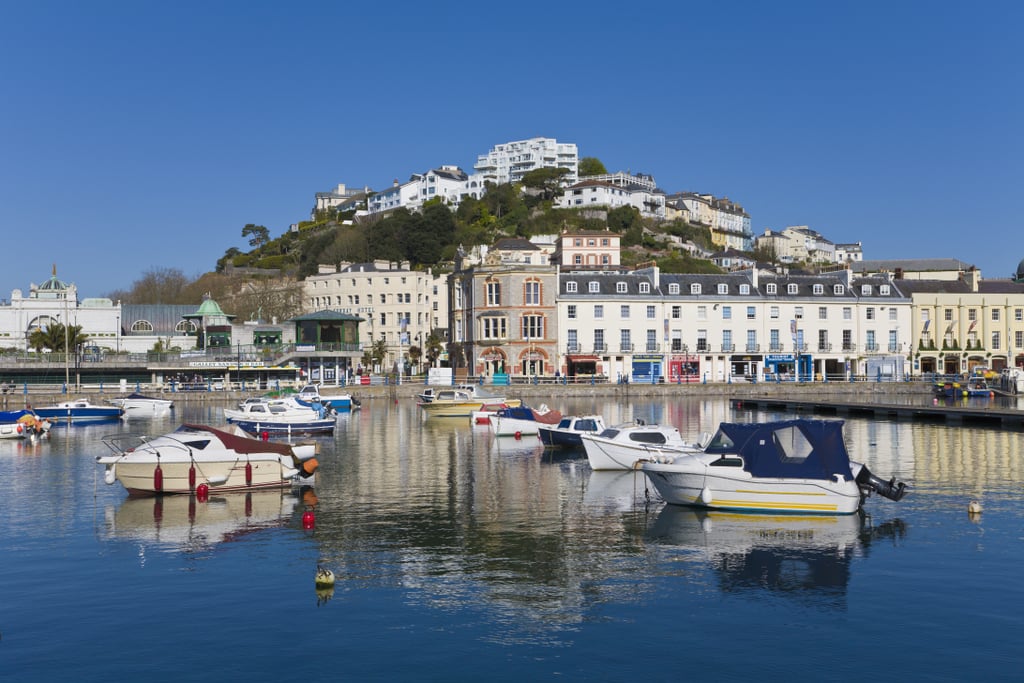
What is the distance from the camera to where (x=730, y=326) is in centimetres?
10694

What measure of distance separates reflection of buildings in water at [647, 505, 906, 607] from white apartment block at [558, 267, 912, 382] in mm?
72126

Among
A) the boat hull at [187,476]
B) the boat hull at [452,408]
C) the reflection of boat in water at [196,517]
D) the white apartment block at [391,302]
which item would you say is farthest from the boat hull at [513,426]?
the white apartment block at [391,302]

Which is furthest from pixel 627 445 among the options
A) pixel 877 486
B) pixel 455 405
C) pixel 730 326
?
pixel 730 326

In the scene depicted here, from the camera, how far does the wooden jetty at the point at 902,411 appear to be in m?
63.8

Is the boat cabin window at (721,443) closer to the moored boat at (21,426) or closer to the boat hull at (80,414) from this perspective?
the moored boat at (21,426)

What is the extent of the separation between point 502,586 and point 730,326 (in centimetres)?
8836

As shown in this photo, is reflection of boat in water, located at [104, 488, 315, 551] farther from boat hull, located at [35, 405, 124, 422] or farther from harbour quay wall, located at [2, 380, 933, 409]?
harbour quay wall, located at [2, 380, 933, 409]

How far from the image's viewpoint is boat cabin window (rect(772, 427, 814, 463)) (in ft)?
99.9

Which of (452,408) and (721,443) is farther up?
(721,443)

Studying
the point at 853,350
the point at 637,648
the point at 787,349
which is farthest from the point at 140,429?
the point at 853,350

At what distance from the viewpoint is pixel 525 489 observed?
3619cm

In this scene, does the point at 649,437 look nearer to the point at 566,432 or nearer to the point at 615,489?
the point at 615,489

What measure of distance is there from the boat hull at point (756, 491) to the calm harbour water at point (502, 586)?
505mm

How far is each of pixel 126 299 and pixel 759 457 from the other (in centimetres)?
17217
